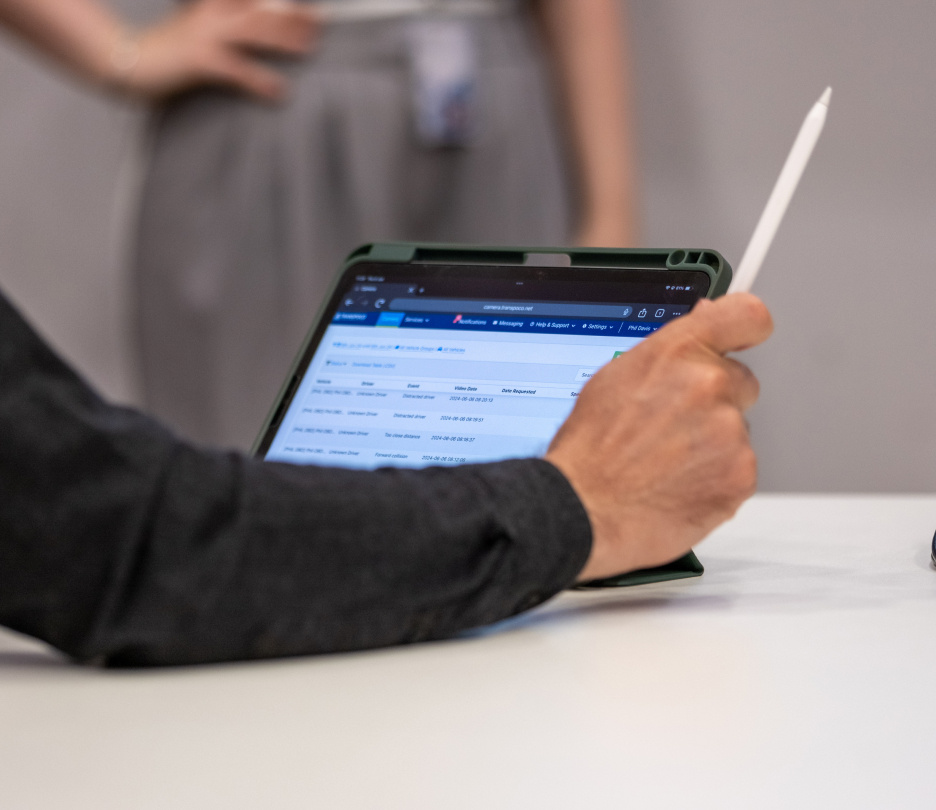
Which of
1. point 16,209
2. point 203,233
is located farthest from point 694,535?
point 16,209

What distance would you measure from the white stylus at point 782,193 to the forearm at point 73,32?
0.98 meters

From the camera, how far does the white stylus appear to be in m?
0.48

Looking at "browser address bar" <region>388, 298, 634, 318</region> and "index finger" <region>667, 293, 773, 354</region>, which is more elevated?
"index finger" <region>667, 293, 773, 354</region>

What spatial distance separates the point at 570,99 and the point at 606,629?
954 mm

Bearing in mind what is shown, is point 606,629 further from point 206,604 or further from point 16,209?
point 16,209

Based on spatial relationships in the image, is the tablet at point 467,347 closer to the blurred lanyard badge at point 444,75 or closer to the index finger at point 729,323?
the index finger at point 729,323

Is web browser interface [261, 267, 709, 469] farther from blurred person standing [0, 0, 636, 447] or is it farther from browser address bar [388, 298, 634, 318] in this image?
blurred person standing [0, 0, 636, 447]

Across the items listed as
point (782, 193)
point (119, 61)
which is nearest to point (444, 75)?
point (119, 61)

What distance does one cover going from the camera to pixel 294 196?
1.18 m

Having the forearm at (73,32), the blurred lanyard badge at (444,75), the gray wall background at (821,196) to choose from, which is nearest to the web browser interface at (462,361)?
the blurred lanyard badge at (444,75)

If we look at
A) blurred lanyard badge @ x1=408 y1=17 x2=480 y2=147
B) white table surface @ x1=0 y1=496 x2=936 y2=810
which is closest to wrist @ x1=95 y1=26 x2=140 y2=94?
blurred lanyard badge @ x1=408 y1=17 x2=480 y2=147

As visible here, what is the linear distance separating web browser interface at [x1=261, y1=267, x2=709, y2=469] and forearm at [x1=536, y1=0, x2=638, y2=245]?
2.18 ft

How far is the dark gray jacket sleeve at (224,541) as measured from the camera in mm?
363

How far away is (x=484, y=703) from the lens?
0.36 metres
